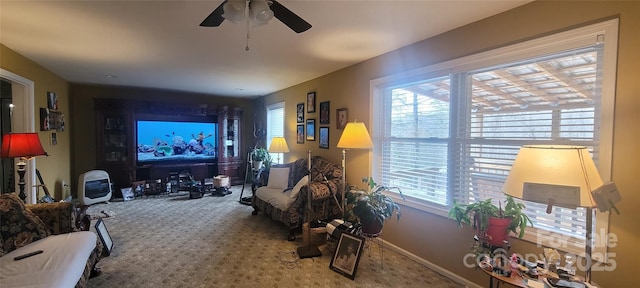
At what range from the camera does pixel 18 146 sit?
2.49 metres

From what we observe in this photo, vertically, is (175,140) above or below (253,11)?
below

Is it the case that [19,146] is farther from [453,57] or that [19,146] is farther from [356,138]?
[453,57]

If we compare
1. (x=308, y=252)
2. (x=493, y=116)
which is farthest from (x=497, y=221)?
(x=308, y=252)

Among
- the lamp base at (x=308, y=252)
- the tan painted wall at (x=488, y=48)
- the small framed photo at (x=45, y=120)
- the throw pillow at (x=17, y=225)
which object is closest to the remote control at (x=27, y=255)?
the throw pillow at (x=17, y=225)

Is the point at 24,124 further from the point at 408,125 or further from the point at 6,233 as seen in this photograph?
the point at 408,125

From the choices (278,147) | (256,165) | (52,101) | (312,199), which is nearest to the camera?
(312,199)

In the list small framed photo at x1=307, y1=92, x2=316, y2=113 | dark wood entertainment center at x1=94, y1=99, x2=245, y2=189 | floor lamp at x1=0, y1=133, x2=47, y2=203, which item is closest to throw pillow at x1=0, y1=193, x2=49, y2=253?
floor lamp at x1=0, y1=133, x2=47, y2=203

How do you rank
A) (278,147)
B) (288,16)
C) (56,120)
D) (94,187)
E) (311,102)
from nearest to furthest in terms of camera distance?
(288,16), (56,120), (311,102), (278,147), (94,187)

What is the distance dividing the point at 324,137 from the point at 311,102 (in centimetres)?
73

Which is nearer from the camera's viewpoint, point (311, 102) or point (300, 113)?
point (311, 102)

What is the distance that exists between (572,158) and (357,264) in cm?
182

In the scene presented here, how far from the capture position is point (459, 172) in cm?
254

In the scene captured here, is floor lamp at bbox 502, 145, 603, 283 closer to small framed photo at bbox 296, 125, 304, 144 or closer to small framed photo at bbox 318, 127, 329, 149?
small framed photo at bbox 318, 127, 329, 149

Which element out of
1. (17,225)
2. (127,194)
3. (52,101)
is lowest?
(127,194)
